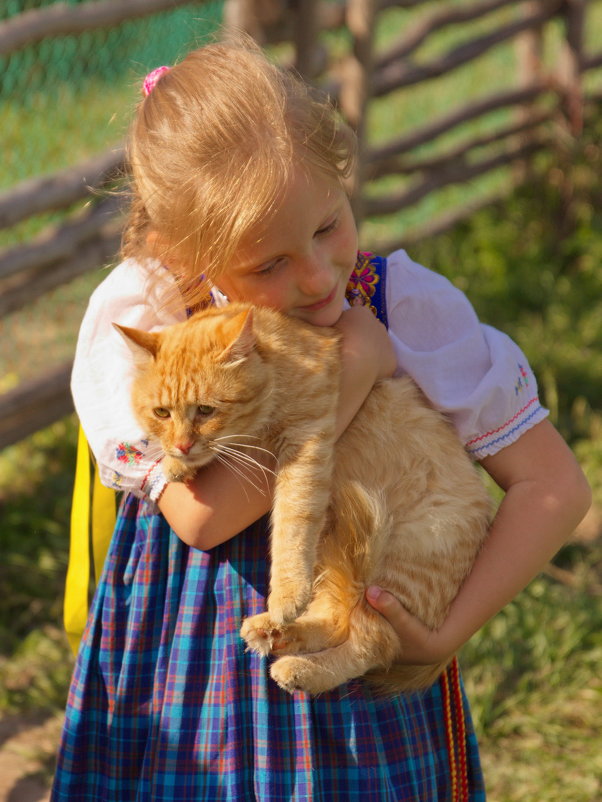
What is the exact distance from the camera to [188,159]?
1764mm

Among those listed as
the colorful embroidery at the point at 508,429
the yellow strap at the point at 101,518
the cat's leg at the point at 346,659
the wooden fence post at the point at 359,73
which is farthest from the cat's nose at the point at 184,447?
the wooden fence post at the point at 359,73

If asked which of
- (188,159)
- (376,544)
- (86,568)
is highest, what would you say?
(188,159)

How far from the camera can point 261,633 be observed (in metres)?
1.72

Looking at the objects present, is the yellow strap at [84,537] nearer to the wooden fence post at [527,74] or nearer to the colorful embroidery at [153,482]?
the colorful embroidery at [153,482]

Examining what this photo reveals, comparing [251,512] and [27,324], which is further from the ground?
[251,512]

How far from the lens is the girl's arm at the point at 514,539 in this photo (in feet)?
5.89

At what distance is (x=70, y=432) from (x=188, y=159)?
2.89 meters

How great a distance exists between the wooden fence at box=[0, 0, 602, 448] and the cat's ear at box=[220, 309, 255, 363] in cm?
151

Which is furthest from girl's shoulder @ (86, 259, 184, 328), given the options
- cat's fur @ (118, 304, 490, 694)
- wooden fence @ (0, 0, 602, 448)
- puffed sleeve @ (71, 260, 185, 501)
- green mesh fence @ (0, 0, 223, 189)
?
green mesh fence @ (0, 0, 223, 189)

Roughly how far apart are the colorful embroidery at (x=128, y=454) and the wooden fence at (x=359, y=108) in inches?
59.6

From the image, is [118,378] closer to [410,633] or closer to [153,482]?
[153,482]

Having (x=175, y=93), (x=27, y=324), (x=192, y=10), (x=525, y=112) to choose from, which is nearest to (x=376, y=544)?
(x=175, y=93)

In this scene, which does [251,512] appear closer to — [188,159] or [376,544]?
[376,544]

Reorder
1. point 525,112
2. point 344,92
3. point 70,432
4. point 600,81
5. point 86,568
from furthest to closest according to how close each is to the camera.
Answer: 1. point 600,81
2. point 525,112
3. point 344,92
4. point 70,432
5. point 86,568
